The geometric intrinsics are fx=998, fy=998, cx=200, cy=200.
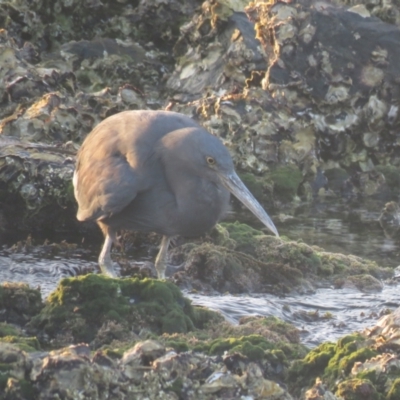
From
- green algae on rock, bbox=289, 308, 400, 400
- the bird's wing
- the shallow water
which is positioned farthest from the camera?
the bird's wing

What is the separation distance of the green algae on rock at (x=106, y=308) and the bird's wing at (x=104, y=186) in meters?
1.49

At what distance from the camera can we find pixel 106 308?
4816 millimetres

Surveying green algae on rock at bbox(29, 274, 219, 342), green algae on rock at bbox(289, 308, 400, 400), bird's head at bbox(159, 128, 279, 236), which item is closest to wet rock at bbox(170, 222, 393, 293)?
bird's head at bbox(159, 128, 279, 236)

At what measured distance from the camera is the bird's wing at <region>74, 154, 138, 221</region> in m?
6.43

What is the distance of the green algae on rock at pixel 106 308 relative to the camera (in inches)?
186

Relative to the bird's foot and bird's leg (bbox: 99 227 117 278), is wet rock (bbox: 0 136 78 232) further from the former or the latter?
the bird's foot

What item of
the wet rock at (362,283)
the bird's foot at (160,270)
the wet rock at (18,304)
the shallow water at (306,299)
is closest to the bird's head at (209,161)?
the shallow water at (306,299)

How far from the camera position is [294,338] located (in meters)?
5.47

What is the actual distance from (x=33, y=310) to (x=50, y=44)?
819 centimetres

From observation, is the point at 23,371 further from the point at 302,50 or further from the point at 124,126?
the point at 302,50

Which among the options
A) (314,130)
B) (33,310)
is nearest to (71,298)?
(33,310)

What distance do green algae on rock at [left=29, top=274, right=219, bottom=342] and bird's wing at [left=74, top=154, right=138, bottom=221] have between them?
58.5 inches

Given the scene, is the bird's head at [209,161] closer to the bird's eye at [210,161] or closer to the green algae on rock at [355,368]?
the bird's eye at [210,161]

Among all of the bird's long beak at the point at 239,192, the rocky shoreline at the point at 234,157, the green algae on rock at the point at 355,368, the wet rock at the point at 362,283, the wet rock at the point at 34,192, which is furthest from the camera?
the wet rock at the point at 34,192
